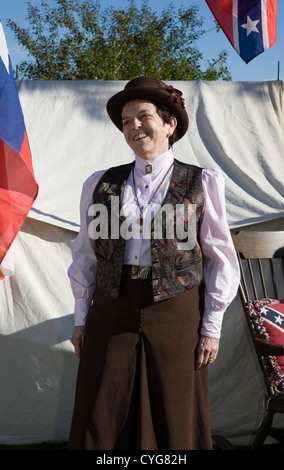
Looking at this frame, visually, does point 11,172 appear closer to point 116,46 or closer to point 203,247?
point 203,247

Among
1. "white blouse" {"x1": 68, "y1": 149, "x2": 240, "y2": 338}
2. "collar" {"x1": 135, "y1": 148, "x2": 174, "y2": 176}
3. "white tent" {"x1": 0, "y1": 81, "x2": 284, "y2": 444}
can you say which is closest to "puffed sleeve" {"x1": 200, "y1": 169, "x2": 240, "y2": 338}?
"white blouse" {"x1": 68, "y1": 149, "x2": 240, "y2": 338}

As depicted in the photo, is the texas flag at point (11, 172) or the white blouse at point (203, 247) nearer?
the white blouse at point (203, 247)

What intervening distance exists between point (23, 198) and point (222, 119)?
142cm

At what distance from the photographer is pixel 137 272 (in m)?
1.92

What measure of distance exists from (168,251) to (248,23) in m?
2.10

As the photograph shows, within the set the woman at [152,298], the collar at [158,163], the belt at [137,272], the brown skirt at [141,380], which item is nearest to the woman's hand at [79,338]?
the woman at [152,298]

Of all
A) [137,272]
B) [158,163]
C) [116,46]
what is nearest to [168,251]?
[137,272]

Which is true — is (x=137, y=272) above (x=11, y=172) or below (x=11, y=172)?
below

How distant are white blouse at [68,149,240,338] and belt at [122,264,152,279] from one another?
20 mm

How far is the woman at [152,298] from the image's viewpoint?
1878 mm

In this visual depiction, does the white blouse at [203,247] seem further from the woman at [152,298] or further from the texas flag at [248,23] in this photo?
the texas flag at [248,23]

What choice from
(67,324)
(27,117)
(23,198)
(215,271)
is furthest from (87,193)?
(27,117)

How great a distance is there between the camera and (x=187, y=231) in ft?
6.38

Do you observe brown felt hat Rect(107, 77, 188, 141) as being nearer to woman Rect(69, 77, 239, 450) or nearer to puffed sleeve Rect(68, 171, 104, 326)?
woman Rect(69, 77, 239, 450)
